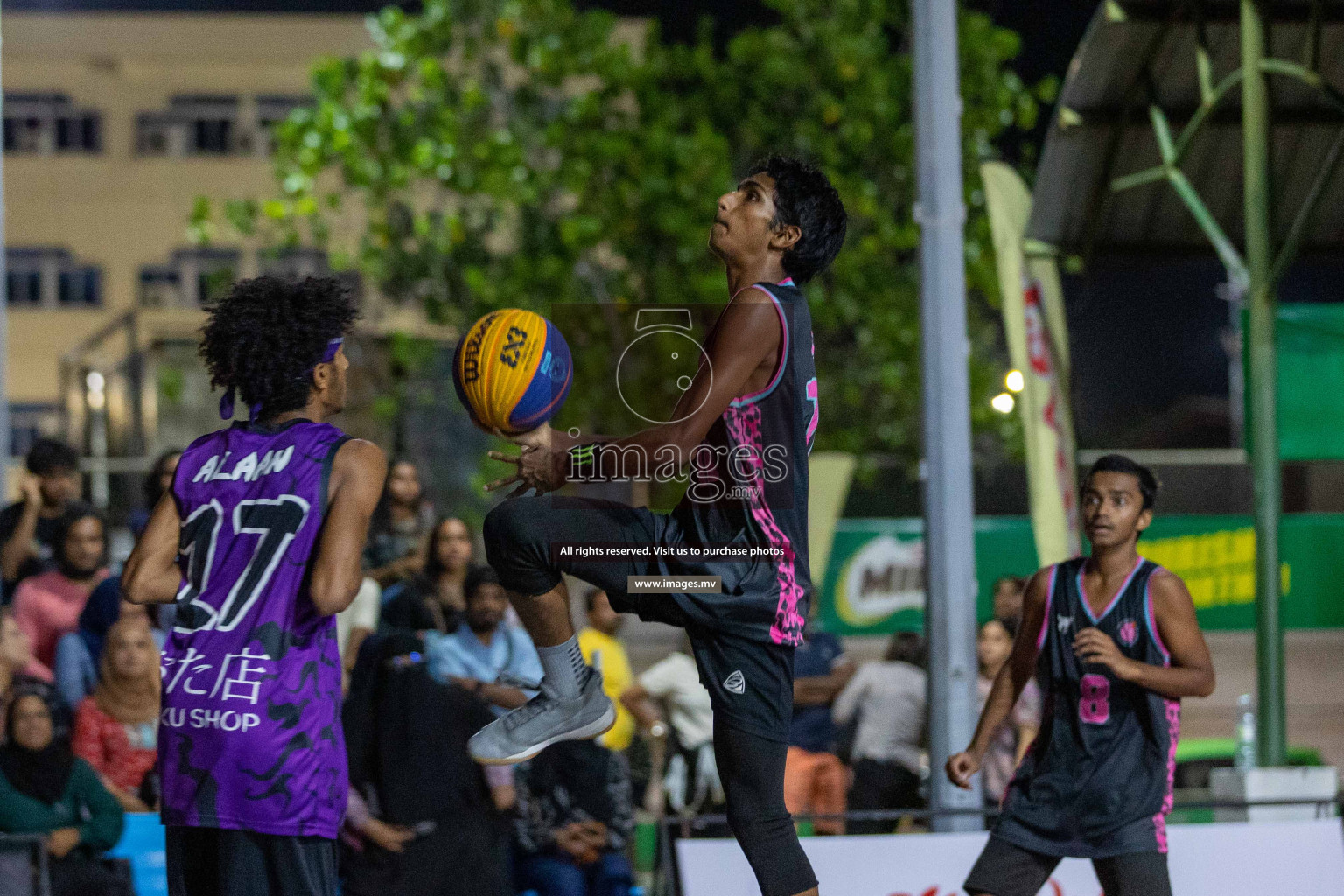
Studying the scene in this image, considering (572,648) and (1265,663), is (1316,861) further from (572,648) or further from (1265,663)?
(572,648)

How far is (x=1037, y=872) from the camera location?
5090 millimetres

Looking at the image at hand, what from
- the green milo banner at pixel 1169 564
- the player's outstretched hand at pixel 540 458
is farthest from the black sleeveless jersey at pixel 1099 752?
the green milo banner at pixel 1169 564

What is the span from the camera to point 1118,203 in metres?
11.0

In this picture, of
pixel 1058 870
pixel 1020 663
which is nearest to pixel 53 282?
pixel 1058 870

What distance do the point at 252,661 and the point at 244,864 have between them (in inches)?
19.1

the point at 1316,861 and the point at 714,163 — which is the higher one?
the point at 714,163

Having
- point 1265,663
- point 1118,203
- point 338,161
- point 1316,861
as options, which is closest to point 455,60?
point 338,161

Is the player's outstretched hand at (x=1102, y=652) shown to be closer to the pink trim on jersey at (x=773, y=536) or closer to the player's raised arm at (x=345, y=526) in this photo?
the pink trim on jersey at (x=773, y=536)

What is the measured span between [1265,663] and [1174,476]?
858 inches

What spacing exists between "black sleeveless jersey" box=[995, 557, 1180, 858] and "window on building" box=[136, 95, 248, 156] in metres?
29.2

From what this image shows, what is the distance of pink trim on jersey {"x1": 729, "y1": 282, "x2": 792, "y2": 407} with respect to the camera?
3762 mm

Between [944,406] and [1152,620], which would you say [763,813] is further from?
[944,406]

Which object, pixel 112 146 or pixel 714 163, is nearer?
pixel 714 163

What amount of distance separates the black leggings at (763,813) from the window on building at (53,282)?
29890mm
